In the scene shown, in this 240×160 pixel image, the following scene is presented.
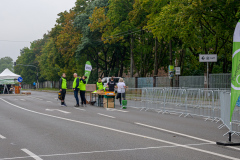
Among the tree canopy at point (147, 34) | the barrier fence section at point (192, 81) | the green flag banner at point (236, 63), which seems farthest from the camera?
the barrier fence section at point (192, 81)

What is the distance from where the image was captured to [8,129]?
11922mm

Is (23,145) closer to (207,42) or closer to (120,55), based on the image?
(207,42)

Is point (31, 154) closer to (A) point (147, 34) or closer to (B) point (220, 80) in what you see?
(B) point (220, 80)

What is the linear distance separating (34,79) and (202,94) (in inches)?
3631

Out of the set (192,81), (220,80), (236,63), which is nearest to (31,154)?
(236,63)

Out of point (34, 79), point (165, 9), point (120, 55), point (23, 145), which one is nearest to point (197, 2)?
point (165, 9)

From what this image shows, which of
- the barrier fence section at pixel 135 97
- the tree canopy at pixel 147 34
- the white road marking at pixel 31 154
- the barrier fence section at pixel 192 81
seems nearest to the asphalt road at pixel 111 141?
the white road marking at pixel 31 154

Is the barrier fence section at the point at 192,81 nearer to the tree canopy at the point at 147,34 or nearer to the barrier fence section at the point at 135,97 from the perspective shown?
the tree canopy at the point at 147,34

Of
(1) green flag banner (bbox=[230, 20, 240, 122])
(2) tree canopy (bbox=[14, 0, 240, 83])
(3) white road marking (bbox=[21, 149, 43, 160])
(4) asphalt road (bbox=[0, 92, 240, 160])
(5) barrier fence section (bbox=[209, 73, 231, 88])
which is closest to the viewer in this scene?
(3) white road marking (bbox=[21, 149, 43, 160])

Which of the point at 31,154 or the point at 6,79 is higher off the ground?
A: the point at 6,79

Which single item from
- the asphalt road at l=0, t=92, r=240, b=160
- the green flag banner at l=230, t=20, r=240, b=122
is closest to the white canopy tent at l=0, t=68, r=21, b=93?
the asphalt road at l=0, t=92, r=240, b=160

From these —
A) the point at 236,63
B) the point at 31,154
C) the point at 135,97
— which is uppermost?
the point at 236,63


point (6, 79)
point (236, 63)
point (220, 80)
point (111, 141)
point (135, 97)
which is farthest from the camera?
point (6, 79)

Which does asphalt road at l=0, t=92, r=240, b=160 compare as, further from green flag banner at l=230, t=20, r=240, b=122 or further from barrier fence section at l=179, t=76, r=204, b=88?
barrier fence section at l=179, t=76, r=204, b=88
